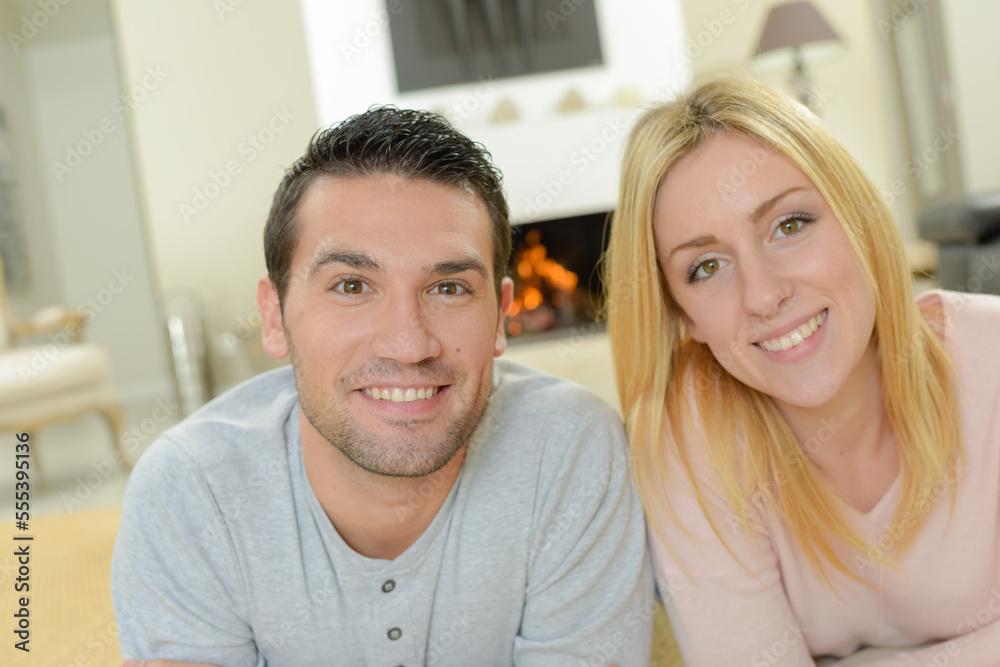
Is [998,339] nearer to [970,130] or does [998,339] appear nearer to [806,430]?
[806,430]

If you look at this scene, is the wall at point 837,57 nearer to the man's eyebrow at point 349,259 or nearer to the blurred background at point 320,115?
the blurred background at point 320,115

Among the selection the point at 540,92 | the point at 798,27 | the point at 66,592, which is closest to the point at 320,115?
the point at 540,92

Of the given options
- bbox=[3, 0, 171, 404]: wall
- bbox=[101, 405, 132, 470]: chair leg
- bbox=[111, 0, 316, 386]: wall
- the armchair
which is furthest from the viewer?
bbox=[111, 0, 316, 386]: wall

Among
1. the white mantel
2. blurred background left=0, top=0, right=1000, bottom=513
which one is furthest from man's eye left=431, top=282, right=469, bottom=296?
the white mantel

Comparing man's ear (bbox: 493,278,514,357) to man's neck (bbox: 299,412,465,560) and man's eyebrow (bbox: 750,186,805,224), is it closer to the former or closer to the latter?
man's neck (bbox: 299,412,465,560)

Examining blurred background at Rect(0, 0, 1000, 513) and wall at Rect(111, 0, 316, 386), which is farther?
wall at Rect(111, 0, 316, 386)

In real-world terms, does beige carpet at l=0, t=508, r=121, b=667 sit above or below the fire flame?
below

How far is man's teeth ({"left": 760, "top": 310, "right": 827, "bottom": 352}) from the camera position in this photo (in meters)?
1.01

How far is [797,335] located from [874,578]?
36 cm

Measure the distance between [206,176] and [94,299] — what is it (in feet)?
2.97

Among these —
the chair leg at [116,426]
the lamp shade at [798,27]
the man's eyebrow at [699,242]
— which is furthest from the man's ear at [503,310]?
the lamp shade at [798,27]

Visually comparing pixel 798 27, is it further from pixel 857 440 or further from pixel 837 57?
pixel 857 440

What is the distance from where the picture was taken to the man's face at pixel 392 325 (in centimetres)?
99

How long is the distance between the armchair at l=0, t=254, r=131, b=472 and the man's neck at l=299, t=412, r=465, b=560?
7.56 feet
